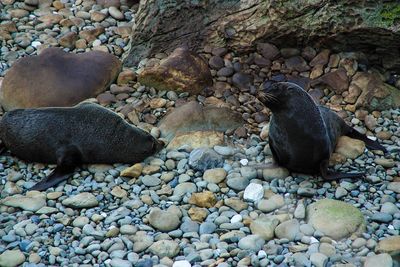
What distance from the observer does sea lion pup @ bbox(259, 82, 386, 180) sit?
235 inches

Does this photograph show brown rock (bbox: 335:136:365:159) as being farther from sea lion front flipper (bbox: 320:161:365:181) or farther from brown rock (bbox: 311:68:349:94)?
brown rock (bbox: 311:68:349:94)

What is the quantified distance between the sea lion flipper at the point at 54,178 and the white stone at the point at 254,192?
151 centimetres

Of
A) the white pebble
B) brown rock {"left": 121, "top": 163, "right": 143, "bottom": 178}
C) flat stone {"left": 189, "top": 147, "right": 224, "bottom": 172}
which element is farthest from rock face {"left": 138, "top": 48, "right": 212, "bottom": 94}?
A: brown rock {"left": 121, "top": 163, "right": 143, "bottom": 178}

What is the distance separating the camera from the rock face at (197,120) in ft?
21.9

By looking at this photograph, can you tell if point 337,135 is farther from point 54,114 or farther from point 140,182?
point 54,114

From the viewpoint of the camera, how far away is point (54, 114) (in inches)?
259

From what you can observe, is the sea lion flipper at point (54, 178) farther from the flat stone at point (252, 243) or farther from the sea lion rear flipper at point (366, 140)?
the sea lion rear flipper at point (366, 140)

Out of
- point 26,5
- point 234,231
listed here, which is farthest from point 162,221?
point 26,5

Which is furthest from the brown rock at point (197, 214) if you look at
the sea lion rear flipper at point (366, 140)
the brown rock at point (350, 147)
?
the sea lion rear flipper at point (366, 140)

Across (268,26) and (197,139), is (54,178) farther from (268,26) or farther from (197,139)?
(268,26)

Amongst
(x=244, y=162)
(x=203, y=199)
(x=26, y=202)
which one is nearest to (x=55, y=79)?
(x=26, y=202)

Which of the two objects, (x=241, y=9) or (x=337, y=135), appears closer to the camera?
(x=337, y=135)

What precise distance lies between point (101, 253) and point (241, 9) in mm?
3331

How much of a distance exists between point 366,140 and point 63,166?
8.73 feet
